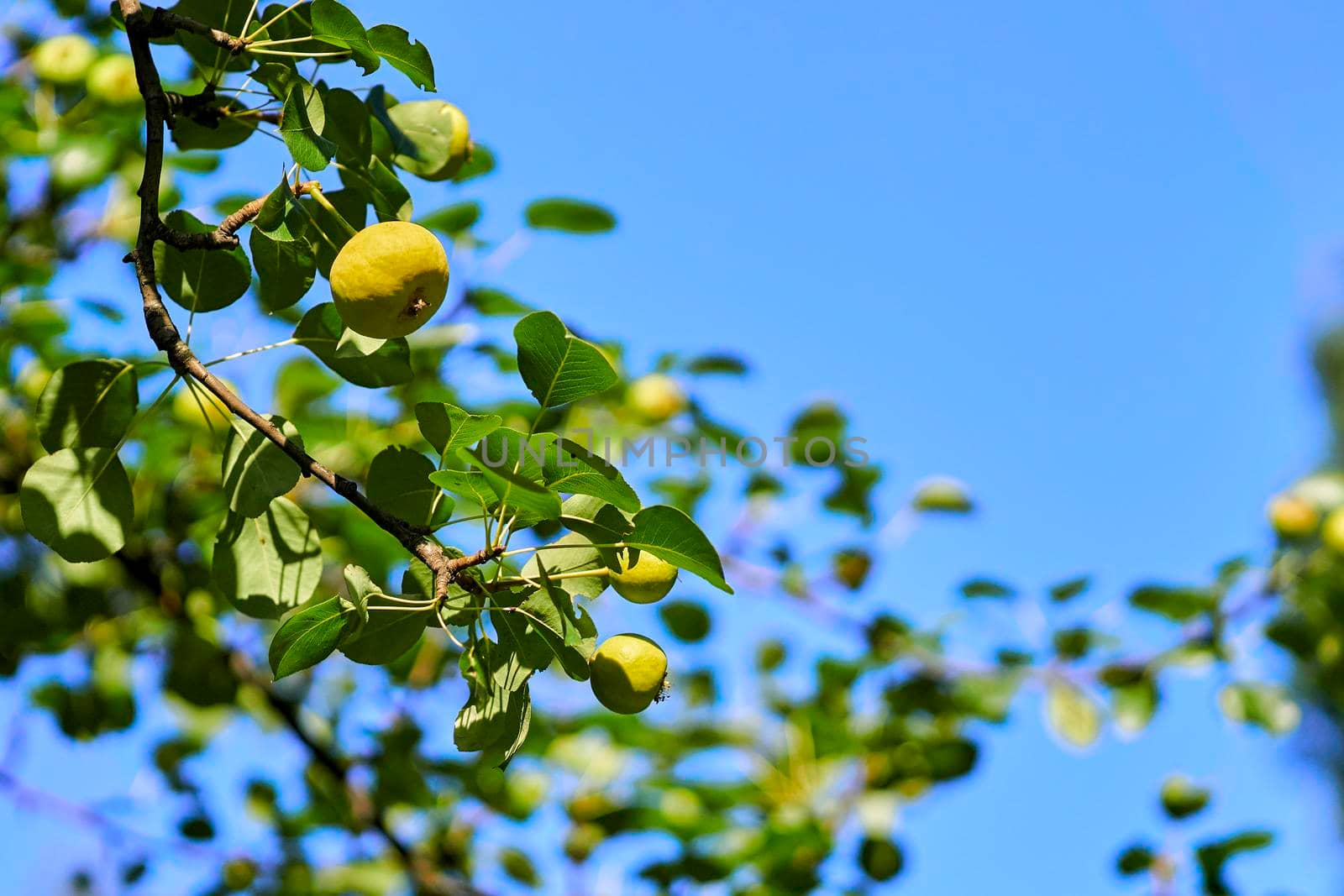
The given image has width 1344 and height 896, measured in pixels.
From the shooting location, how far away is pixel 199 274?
1064 millimetres

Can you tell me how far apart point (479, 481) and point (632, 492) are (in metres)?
0.13

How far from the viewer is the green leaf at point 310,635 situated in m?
0.84

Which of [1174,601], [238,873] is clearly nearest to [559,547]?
[238,873]

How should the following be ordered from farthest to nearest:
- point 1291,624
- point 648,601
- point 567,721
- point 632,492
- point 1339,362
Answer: point 1339,362 → point 1291,624 → point 567,721 → point 648,601 → point 632,492

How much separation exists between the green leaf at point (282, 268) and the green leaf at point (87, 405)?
0.17m

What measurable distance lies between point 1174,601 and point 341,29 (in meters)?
2.06

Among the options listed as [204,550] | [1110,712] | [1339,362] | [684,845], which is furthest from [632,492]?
[1339,362]

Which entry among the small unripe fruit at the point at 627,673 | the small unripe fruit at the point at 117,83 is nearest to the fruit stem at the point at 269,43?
the small unripe fruit at the point at 627,673

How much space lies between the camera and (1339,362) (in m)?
19.8

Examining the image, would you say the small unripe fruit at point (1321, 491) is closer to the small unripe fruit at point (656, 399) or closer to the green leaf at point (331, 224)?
the small unripe fruit at point (656, 399)

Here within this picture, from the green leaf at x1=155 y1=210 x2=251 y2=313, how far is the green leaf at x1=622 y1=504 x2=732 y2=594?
1.66 feet

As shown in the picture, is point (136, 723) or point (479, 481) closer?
point (479, 481)

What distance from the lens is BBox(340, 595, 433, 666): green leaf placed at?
931mm

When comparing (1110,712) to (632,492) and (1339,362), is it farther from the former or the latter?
(1339,362)
